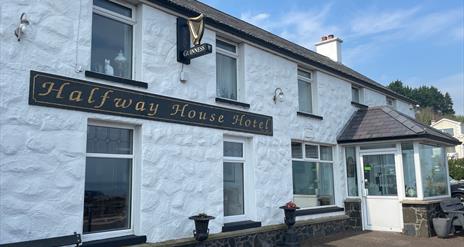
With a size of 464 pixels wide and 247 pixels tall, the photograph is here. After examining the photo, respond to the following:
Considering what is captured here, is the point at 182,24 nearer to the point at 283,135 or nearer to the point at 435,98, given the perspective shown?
the point at 283,135

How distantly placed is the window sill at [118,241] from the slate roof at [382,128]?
7.98 meters

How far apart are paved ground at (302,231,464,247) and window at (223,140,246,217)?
6.94ft

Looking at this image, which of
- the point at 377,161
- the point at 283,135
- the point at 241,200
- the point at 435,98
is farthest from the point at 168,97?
the point at 435,98

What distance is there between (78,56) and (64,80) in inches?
19.7

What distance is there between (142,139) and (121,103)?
0.73m

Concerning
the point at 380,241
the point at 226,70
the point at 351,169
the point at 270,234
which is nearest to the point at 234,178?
the point at 270,234

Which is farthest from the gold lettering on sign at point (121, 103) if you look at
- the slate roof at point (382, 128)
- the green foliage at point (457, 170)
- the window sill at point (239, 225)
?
the green foliage at point (457, 170)

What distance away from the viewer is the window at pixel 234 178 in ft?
30.5

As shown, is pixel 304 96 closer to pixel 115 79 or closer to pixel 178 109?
pixel 178 109

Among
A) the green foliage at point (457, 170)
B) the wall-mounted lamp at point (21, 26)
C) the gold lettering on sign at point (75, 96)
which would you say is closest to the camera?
the wall-mounted lamp at point (21, 26)

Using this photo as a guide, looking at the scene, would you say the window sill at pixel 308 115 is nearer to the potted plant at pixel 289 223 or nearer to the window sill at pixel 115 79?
the potted plant at pixel 289 223

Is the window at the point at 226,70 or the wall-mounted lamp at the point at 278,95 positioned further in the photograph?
the wall-mounted lamp at the point at 278,95

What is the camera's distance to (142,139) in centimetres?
731

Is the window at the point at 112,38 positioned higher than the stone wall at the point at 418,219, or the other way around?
the window at the point at 112,38
